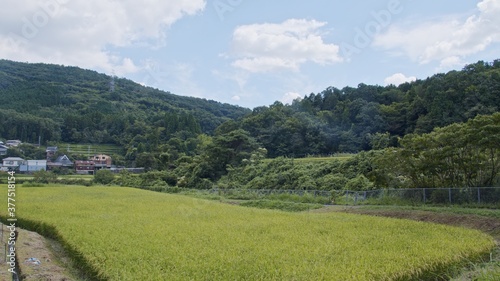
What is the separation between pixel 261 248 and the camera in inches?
367

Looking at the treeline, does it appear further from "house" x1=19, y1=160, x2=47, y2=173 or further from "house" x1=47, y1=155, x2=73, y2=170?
"house" x1=47, y1=155, x2=73, y2=170

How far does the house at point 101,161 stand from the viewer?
68812 millimetres

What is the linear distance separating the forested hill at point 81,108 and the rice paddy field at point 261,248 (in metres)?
62.6

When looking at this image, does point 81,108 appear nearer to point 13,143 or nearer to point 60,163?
point 13,143

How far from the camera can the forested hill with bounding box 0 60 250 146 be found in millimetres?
69562

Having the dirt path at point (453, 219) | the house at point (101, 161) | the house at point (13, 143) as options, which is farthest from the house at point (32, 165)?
the dirt path at point (453, 219)

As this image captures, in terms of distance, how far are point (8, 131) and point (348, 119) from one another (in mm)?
59902

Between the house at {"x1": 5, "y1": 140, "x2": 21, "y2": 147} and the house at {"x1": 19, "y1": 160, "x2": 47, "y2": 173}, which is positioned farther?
the house at {"x1": 5, "y1": 140, "x2": 21, "y2": 147}

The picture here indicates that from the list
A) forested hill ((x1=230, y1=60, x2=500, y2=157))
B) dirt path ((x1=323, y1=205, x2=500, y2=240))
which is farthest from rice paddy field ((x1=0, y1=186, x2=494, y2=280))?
forested hill ((x1=230, y1=60, x2=500, y2=157))

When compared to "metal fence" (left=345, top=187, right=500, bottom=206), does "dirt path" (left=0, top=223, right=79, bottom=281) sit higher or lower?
lower

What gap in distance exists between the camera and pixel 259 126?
219 feet

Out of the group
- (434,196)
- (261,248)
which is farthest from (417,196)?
(261,248)

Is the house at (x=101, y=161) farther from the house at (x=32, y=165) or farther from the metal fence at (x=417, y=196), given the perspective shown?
the metal fence at (x=417, y=196)

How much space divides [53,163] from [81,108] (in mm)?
27934
